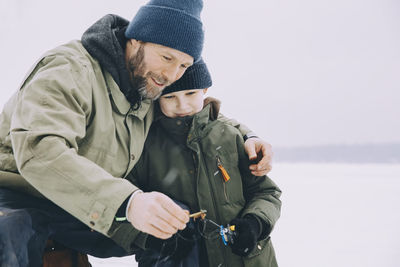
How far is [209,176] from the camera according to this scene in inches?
54.4

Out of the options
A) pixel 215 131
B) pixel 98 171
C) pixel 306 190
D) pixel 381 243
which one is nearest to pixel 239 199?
pixel 215 131

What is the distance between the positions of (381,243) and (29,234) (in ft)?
9.29

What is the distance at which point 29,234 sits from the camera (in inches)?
36.3

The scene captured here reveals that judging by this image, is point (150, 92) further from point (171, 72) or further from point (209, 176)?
point (209, 176)

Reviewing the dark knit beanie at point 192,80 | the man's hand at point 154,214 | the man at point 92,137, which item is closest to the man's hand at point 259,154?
the man at point 92,137

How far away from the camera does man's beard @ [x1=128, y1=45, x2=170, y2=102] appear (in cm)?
131

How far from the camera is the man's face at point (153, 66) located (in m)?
1.30

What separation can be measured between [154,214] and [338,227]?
2.99 m

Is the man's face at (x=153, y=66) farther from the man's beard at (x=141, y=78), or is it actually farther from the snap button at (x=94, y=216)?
the snap button at (x=94, y=216)

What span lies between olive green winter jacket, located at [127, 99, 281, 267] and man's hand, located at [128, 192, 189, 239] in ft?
1.86

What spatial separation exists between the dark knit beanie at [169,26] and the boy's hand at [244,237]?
74cm

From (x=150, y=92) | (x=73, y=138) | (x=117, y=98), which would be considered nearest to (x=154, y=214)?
(x=73, y=138)

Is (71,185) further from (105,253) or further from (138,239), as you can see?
(105,253)

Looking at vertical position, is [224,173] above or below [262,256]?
above
